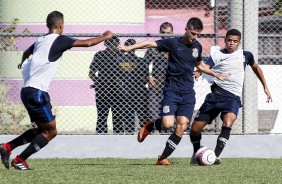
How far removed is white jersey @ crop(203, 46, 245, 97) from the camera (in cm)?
1303

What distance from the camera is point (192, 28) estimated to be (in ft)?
40.4

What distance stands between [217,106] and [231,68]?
0.61m

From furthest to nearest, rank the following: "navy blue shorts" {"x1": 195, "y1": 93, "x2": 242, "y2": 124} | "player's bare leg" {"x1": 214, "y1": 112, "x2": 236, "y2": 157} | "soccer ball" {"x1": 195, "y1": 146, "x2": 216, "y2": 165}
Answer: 1. "navy blue shorts" {"x1": 195, "y1": 93, "x2": 242, "y2": 124}
2. "player's bare leg" {"x1": 214, "y1": 112, "x2": 236, "y2": 157}
3. "soccer ball" {"x1": 195, "y1": 146, "x2": 216, "y2": 165}

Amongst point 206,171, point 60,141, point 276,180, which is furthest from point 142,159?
point 276,180

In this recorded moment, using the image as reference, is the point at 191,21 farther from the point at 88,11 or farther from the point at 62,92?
the point at 88,11

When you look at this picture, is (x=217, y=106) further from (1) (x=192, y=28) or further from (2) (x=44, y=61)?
(2) (x=44, y=61)

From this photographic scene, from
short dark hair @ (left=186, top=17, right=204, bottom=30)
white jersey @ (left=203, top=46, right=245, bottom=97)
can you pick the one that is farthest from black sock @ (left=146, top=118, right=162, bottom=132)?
short dark hair @ (left=186, top=17, right=204, bottom=30)

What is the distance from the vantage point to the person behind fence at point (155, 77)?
1517cm

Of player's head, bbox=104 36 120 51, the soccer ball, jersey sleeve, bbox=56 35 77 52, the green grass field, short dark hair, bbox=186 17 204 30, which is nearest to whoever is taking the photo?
the green grass field

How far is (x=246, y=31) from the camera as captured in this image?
15.5 m

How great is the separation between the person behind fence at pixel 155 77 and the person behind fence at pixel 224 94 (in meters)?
2.06

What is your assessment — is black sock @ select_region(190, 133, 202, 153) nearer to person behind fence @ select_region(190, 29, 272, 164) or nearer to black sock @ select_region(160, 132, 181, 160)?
person behind fence @ select_region(190, 29, 272, 164)

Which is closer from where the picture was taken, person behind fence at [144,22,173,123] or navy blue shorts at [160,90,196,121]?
navy blue shorts at [160,90,196,121]

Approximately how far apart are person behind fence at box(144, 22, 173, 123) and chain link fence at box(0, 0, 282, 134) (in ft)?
0.05
